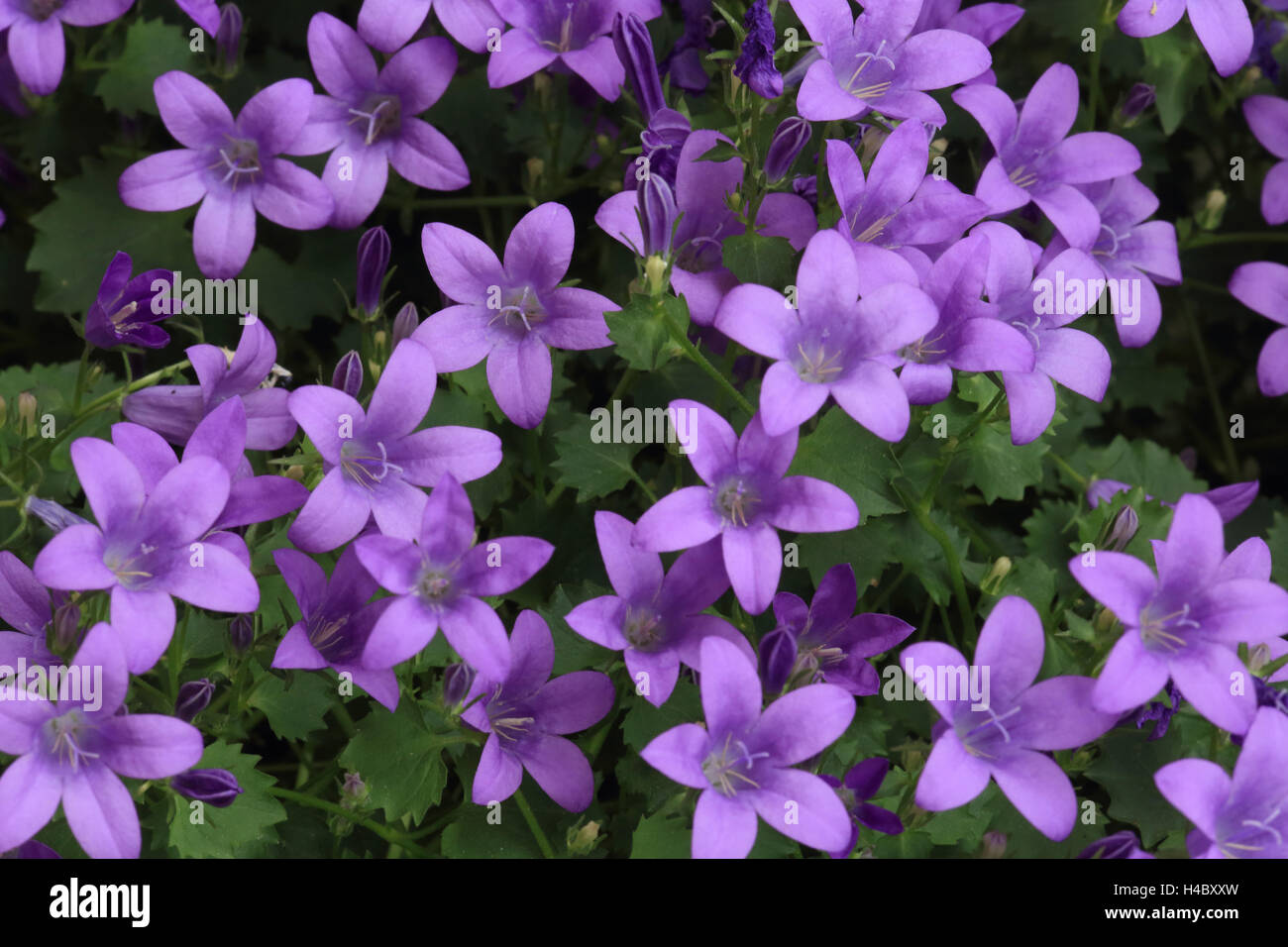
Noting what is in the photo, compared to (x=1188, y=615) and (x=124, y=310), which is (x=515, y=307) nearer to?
(x=124, y=310)

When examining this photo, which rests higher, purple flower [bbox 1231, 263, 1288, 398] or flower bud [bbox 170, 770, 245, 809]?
purple flower [bbox 1231, 263, 1288, 398]

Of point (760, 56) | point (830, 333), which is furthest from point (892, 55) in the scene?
point (830, 333)

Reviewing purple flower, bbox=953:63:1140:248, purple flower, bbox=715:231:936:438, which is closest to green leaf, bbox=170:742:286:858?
purple flower, bbox=715:231:936:438

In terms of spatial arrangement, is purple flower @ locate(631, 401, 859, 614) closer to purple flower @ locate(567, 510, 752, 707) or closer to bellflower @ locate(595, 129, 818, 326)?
purple flower @ locate(567, 510, 752, 707)

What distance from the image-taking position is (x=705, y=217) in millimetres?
1914

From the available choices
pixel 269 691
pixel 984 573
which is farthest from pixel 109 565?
pixel 984 573

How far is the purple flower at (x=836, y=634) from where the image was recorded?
68.8 inches

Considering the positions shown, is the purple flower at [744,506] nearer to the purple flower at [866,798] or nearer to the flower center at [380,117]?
the purple flower at [866,798]

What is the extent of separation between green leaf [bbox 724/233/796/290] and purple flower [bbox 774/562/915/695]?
436 mm

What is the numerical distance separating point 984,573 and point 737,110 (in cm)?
86

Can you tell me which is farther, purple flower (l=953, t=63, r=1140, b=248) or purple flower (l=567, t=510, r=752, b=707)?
purple flower (l=953, t=63, r=1140, b=248)

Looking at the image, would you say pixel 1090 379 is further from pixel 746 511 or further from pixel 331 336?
pixel 331 336

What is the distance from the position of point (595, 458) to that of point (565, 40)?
73 centimetres

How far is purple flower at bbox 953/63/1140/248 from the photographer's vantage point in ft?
6.68
